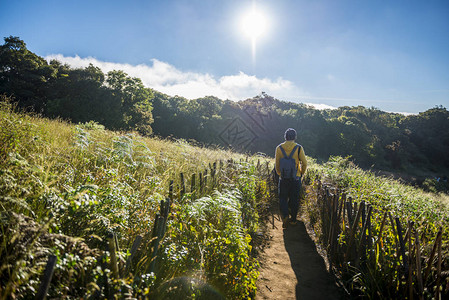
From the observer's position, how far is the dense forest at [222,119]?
83.7 feet

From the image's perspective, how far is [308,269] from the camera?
372 cm

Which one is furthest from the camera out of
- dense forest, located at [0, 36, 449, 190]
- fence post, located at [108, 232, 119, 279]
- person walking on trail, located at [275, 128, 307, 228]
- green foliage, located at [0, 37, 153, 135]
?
dense forest, located at [0, 36, 449, 190]

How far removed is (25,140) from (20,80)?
97.5ft

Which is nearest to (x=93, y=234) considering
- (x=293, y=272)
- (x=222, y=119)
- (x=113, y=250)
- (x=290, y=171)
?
(x=113, y=250)

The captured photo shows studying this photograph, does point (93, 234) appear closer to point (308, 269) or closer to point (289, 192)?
point (308, 269)

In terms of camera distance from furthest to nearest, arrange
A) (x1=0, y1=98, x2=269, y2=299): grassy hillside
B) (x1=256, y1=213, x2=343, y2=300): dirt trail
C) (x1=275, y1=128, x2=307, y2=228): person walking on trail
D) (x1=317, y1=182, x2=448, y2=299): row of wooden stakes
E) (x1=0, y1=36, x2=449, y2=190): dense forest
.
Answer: (x1=0, y1=36, x2=449, y2=190): dense forest
(x1=275, y1=128, x2=307, y2=228): person walking on trail
(x1=256, y1=213, x2=343, y2=300): dirt trail
(x1=317, y1=182, x2=448, y2=299): row of wooden stakes
(x1=0, y1=98, x2=269, y2=299): grassy hillside

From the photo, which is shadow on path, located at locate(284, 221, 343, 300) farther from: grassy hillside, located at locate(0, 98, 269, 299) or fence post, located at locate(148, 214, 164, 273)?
fence post, located at locate(148, 214, 164, 273)

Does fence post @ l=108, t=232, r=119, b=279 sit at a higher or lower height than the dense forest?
lower

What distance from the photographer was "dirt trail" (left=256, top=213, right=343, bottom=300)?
10.1 ft

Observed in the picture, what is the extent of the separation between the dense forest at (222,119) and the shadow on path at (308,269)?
2008 cm

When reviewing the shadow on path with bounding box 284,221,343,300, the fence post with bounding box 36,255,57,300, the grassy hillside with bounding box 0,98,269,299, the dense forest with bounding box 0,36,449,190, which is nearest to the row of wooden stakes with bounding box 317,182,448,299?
Result: the shadow on path with bounding box 284,221,343,300

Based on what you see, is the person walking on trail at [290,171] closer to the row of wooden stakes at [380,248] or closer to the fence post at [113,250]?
the row of wooden stakes at [380,248]

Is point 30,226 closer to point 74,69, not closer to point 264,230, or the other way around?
point 264,230

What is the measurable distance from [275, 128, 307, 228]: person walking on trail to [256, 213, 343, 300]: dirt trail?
2.23 feet
